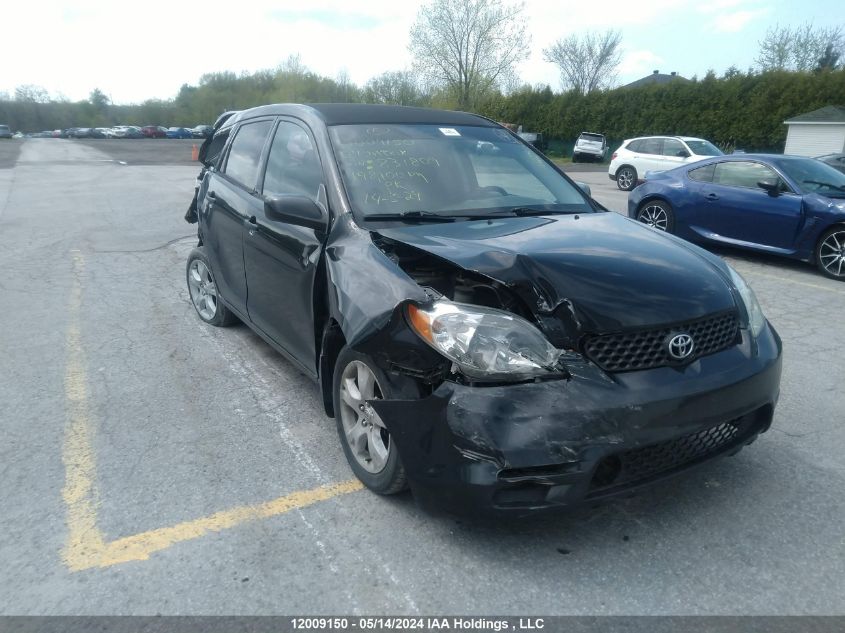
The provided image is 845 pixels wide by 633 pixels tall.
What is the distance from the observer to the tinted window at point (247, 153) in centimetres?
456

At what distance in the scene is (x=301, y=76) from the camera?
76.7m

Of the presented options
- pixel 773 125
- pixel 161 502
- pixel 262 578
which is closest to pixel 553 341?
pixel 262 578

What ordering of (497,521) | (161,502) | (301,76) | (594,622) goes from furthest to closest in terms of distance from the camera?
(301,76)
(161,502)
(497,521)
(594,622)

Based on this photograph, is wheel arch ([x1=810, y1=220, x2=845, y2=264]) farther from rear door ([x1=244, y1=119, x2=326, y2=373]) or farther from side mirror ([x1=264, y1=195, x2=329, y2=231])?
side mirror ([x1=264, y1=195, x2=329, y2=231])

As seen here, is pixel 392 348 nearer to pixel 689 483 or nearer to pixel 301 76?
pixel 689 483

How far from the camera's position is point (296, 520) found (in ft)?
9.77

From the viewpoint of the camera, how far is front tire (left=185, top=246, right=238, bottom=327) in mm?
5582

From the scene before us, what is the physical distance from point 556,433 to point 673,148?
61.5 feet

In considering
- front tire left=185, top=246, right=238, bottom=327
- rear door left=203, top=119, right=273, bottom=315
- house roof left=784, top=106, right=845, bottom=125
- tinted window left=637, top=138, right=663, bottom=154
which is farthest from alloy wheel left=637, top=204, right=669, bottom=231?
house roof left=784, top=106, right=845, bottom=125

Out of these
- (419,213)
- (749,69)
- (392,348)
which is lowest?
(392,348)

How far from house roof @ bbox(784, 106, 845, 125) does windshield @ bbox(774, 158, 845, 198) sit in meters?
23.7

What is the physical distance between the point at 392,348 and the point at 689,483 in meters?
1.63

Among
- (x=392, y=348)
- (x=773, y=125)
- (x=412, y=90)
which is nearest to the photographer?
(x=392, y=348)

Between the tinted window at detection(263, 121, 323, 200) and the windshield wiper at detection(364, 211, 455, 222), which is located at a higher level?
the tinted window at detection(263, 121, 323, 200)
